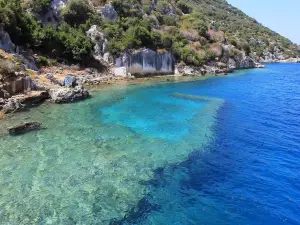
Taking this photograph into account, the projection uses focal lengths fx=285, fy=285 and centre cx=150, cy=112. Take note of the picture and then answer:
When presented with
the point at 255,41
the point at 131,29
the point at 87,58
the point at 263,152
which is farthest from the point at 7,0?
the point at 255,41

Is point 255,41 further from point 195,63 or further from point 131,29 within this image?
point 131,29

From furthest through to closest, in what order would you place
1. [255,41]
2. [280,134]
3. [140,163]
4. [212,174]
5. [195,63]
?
[255,41], [195,63], [280,134], [140,163], [212,174]

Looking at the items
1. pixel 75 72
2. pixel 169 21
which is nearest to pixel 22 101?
pixel 75 72

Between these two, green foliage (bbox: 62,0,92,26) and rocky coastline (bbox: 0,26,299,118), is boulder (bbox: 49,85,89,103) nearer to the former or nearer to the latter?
rocky coastline (bbox: 0,26,299,118)

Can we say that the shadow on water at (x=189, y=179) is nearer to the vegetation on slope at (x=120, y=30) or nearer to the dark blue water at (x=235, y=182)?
the dark blue water at (x=235, y=182)

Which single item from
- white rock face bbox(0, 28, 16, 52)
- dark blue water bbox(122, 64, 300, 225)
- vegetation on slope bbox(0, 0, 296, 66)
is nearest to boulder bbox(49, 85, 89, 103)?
white rock face bbox(0, 28, 16, 52)
